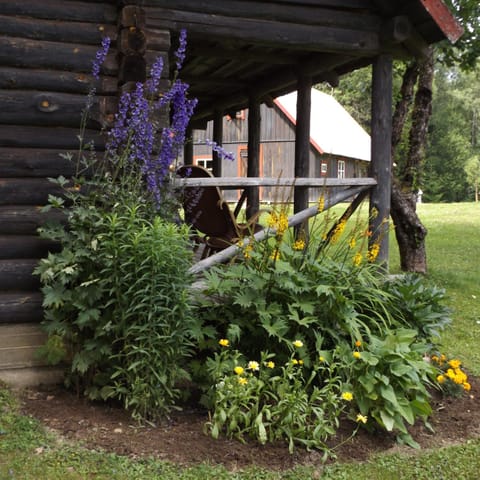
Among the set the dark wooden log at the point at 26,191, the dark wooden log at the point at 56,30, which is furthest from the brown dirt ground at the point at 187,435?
the dark wooden log at the point at 56,30

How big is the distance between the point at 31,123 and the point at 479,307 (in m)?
5.65

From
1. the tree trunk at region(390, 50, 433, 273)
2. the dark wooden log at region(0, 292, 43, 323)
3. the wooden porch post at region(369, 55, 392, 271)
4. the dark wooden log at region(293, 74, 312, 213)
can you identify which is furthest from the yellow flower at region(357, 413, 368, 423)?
the tree trunk at region(390, 50, 433, 273)

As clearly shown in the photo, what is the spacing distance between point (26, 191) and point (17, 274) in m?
0.60

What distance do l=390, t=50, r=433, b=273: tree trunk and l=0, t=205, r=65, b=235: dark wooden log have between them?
5682 mm

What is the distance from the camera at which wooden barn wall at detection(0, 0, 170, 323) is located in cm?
462

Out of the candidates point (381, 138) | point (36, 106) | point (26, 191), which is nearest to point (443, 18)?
point (381, 138)

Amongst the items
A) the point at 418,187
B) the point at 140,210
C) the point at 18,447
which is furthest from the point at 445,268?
the point at 18,447

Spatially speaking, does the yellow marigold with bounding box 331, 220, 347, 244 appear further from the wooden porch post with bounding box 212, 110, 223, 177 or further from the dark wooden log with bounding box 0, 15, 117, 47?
the wooden porch post with bounding box 212, 110, 223, 177

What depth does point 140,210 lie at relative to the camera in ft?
14.4

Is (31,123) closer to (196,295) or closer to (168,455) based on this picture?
(196,295)

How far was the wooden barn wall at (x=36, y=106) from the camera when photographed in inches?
182

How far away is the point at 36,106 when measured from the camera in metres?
4.68

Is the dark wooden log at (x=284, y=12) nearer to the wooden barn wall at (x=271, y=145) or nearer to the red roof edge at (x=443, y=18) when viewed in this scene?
the red roof edge at (x=443, y=18)

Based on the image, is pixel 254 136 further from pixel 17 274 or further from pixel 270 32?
pixel 17 274
